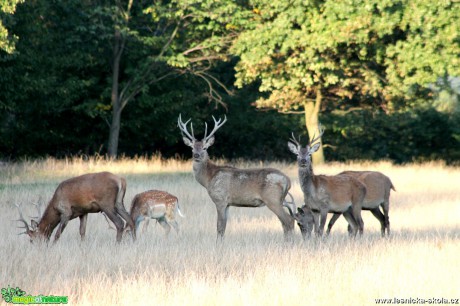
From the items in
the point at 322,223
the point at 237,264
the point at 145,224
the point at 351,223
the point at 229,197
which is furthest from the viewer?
the point at 145,224

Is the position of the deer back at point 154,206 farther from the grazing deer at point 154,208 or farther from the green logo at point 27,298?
the green logo at point 27,298

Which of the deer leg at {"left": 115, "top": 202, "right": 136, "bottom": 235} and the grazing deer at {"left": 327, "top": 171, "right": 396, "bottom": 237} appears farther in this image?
the grazing deer at {"left": 327, "top": 171, "right": 396, "bottom": 237}

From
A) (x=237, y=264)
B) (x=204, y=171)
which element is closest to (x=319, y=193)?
(x=204, y=171)

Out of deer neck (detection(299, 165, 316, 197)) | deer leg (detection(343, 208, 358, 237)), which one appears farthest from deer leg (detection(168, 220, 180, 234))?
deer leg (detection(343, 208, 358, 237))

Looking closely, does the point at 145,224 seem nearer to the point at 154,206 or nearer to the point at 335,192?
the point at 154,206

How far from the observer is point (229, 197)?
13.1 m

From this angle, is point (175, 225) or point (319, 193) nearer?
point (319, 193)

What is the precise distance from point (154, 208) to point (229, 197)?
136cm

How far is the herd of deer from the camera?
12273 millimetres

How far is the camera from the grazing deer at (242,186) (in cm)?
1285

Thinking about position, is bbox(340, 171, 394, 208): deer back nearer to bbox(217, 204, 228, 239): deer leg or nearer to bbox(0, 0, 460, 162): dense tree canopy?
bbox(217, 204, 228, 239): deer leg

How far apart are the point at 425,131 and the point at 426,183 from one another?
56.6 ft

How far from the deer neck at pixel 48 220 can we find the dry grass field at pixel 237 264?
1.05 ft

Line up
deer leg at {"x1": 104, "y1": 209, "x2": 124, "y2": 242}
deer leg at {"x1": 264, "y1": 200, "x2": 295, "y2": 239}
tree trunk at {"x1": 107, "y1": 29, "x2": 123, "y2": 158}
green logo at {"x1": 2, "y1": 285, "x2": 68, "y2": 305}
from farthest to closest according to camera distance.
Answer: tree trunk at {"x1": 107, "y1": 29, "x2": 123, "y2": 158} → deer leg at {"x1": 264, "y1": 200, "x2": 295, "y2": 239} → deer leg at {"x1": 104, "y1": 209, "x2": 124, "y2": 242} → green logo at {"x1": 2, "y1": 285, "x2": 68, "y2": 305}
